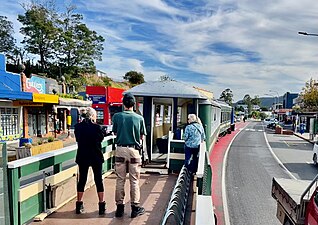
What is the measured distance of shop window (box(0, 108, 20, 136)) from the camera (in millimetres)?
20250

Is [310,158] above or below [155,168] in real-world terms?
below

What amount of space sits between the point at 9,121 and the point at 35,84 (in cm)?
510

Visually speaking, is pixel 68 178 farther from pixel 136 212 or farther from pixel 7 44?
pixel 7 44

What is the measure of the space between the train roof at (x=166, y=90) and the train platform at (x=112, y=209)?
2.93 m

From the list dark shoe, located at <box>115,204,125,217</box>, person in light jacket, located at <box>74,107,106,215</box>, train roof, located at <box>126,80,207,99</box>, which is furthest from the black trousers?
train roof, located at <box>126,80,207,99</box>

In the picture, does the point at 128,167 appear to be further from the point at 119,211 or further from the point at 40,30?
the point at 40,30

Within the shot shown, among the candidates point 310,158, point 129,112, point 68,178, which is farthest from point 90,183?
point 310,158

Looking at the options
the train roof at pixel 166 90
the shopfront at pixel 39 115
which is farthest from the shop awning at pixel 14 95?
the train roof at pixel 166 90

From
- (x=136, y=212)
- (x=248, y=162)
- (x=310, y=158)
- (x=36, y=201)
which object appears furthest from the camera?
(x=310, y=158)

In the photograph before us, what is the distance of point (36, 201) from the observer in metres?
4.31

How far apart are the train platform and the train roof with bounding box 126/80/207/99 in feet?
9.62

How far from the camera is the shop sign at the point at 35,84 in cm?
2402

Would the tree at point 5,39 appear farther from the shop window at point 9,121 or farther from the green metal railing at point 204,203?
the green metal railing at point 204,203

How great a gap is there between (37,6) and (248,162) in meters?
38.7
